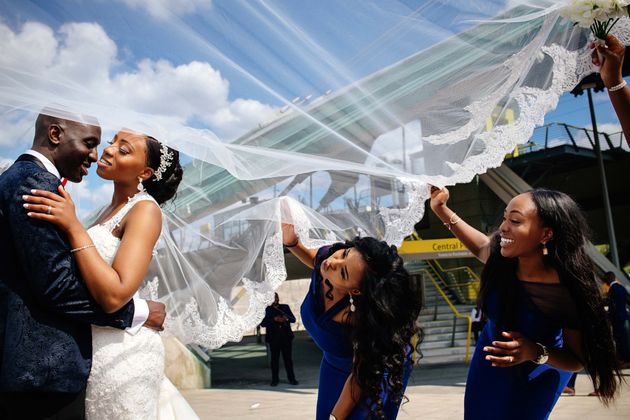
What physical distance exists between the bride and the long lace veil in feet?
0.50

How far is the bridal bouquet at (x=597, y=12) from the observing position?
217cm

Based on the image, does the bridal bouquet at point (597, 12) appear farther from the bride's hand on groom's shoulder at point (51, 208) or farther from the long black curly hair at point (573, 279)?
the bride's hand on groom's shoulder at point (51, 208)

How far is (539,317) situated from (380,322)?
743 mm

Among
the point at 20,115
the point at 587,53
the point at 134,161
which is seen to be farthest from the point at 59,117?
the point at 587,53

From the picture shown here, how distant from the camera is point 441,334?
46.0 feet

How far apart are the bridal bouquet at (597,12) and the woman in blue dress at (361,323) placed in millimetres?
1320

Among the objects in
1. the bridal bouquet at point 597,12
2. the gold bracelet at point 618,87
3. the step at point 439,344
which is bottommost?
the step at point 439,344

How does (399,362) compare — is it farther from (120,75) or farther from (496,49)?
(120,75)

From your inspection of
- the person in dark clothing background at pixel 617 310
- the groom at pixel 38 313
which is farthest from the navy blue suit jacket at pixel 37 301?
the person in dark clothing background at pixel 617 310

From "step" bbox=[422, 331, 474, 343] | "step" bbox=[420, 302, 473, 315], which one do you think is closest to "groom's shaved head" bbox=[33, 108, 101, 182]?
"step" bbox=[422, 331, 474, 343]

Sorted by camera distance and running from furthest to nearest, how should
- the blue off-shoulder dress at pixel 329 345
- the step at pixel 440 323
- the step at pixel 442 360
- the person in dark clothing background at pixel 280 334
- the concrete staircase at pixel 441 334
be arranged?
the step at pixel 440 323 < the concrete staircase at pixel 441 334 < the step at pixel 442 360 < the person in dark clothing background at pixel 280 334 < the blue off-shoulder dress at pixel 329 345

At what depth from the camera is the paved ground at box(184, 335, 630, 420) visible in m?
6.57

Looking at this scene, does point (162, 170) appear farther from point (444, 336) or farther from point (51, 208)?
point (444, 336)

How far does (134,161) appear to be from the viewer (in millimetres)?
2148
